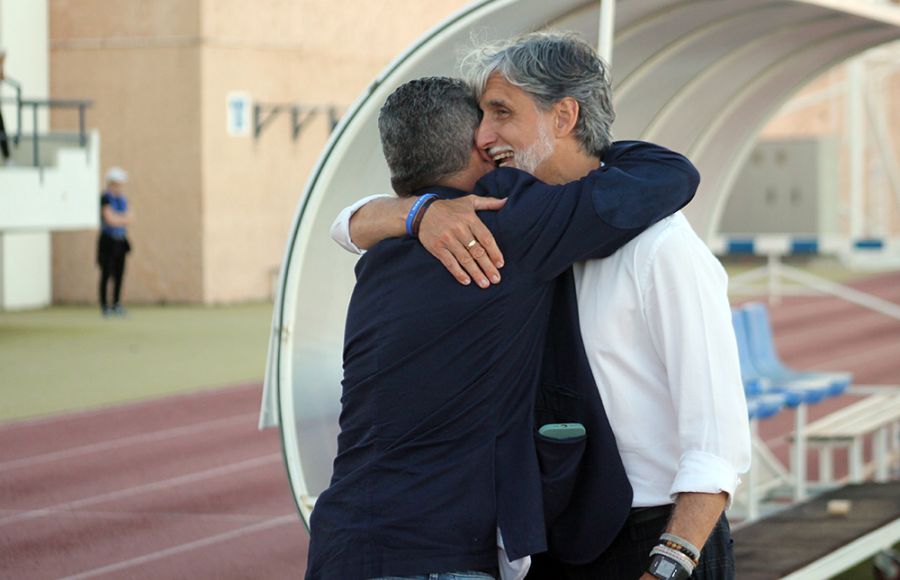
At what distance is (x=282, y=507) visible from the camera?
9016 millimetres

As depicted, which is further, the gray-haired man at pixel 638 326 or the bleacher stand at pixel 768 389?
the bleacher stand at pixel 768 389

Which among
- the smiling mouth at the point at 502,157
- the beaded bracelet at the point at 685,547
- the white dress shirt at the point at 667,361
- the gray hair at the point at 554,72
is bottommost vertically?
the beaded bracelet at the point at 685,547

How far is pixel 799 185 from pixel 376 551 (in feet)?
109

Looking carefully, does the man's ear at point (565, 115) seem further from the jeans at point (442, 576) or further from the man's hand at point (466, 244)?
the jeans at point (442, 576)

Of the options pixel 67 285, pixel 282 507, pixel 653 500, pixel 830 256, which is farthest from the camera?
pixel 830 256

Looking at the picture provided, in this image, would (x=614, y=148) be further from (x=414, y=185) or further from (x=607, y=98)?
(x=414, y=185)

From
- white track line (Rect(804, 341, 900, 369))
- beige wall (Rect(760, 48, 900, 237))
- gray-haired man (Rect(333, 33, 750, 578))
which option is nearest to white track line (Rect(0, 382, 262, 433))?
white track line (Rect(804, 341, 900, 369))

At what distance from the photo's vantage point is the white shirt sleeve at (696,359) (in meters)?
2.79

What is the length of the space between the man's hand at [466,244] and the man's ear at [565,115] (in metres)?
0.21

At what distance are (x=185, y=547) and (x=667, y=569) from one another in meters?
5.49

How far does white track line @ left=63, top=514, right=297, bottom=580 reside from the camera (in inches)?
291

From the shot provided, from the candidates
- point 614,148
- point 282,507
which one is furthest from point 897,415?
point 614,148

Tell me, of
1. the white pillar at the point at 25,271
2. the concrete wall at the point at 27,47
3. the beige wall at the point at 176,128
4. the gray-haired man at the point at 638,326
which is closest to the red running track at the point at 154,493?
the gray-haired man at the point at 638,326

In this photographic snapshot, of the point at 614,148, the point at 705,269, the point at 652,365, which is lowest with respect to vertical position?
the point at 652,365
